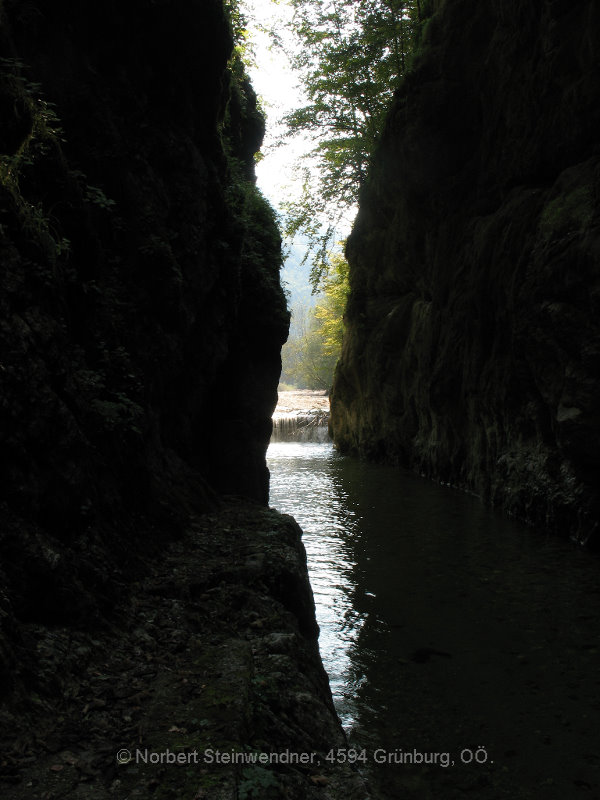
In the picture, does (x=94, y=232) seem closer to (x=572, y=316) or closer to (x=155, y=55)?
(x=155, y=55)

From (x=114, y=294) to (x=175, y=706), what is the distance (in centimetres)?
412

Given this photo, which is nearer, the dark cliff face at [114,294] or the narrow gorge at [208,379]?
the narrow gorge at [208,379]

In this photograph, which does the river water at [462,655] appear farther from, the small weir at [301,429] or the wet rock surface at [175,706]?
the small weir at [301,429]

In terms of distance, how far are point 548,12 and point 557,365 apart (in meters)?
5.94

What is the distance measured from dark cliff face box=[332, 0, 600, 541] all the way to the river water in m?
1.89

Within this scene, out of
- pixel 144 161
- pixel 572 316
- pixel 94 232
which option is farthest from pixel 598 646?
pixel 144 161

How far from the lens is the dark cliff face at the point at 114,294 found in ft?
11.8

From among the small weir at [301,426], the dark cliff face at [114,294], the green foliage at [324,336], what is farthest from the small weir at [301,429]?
the dark cliff face at [114,294]

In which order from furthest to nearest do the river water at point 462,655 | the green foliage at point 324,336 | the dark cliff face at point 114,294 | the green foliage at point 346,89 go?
the green foliage at point 324,336
the green foliage at point 346,89
the river water at point 462,655
the dark cliff face at point 114,294

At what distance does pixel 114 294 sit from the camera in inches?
229

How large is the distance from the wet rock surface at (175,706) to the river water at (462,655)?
49 cm

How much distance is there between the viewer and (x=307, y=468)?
69.4 feet

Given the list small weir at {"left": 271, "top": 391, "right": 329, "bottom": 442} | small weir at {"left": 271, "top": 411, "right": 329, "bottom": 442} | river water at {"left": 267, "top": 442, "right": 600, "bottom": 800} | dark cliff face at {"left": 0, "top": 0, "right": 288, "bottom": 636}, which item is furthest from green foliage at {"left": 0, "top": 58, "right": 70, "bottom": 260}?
small weir at {"left": 271, "top": 411, "right": 329, "bottom": 442}

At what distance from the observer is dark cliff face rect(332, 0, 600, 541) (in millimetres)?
8836
